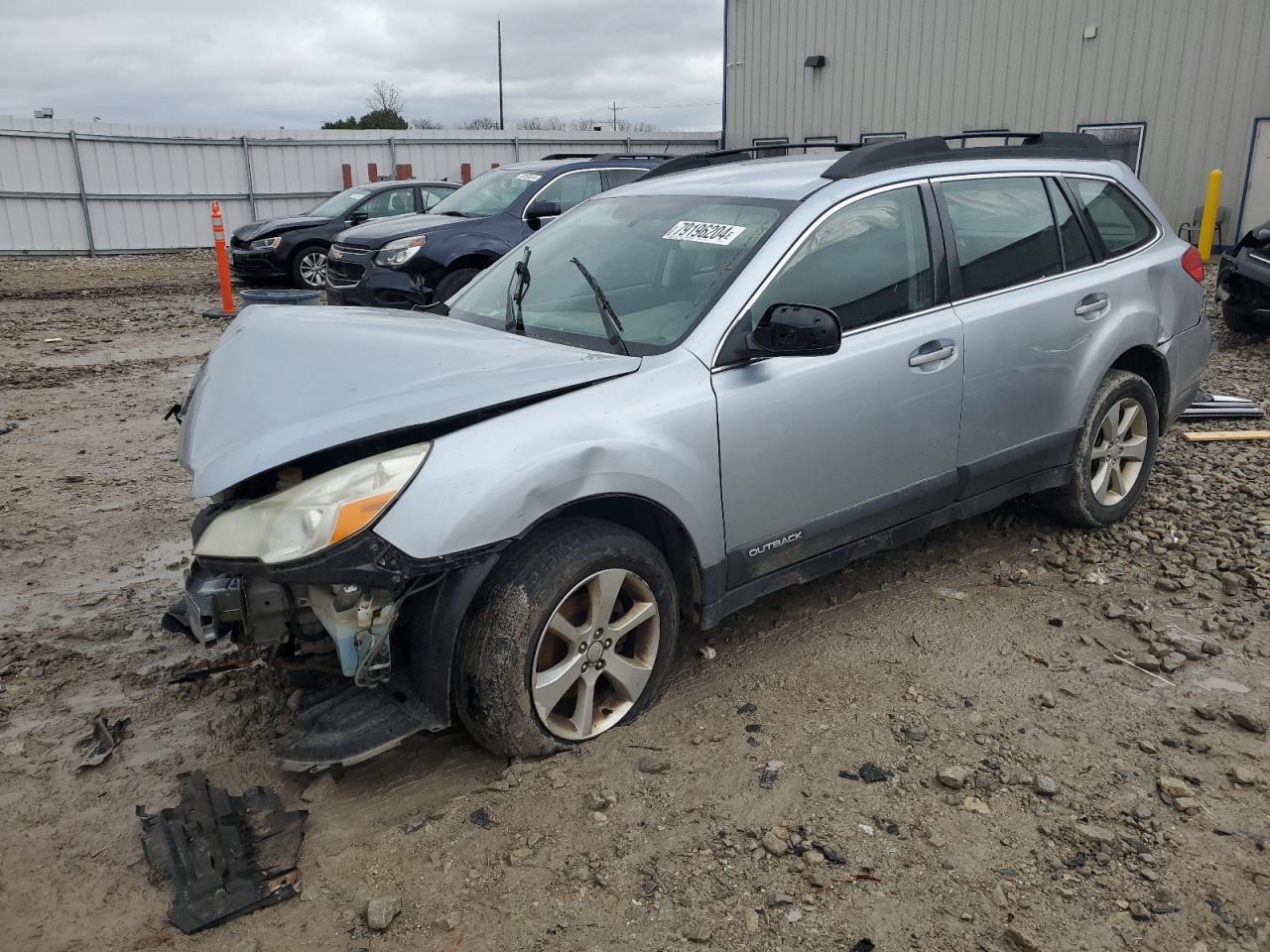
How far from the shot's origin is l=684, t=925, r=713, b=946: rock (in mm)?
2368

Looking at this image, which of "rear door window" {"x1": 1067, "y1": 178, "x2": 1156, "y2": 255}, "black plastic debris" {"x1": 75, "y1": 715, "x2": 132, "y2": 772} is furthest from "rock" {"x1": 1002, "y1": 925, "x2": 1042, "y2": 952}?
"rear door window" {"x1": 1067, "y1": 178, "x2": 1156, "y2": 255}

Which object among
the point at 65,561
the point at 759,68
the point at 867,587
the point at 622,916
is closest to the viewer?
the point at 622,916

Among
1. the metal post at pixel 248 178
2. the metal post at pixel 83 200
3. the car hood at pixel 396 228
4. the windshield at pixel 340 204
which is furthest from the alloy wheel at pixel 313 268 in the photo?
the metal post at pixel 248 178

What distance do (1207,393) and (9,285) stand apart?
16164 mm

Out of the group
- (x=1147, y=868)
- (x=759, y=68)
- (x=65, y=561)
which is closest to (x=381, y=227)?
(x=65, y=561)

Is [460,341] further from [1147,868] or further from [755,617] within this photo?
[1147,868]

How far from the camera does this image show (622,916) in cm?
Answer: 245

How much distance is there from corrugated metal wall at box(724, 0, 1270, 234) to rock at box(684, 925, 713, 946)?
16315 millimetres

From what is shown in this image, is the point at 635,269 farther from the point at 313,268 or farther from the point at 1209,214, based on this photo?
the point at 1209,214

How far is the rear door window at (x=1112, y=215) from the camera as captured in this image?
4.53 metres

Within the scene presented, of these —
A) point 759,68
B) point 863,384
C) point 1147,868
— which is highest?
point 759,68

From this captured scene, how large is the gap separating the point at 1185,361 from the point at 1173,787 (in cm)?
272

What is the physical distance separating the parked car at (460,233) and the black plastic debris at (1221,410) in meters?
5.78

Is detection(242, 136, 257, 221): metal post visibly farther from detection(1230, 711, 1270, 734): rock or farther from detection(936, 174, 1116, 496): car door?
detection(1230, 711, 1270, 734): rock
